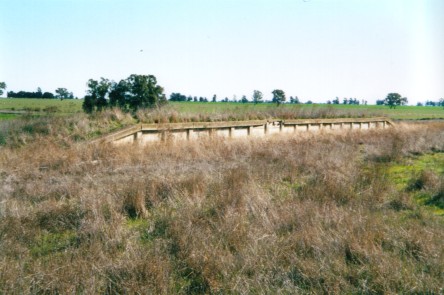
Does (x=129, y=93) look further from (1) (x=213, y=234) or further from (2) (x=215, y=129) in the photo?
(1) (x=213, y=234)

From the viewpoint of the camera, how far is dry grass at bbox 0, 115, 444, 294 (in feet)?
10.1

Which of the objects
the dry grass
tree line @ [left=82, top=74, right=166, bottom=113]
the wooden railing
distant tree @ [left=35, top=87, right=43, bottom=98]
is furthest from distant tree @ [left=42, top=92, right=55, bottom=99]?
the dry grass

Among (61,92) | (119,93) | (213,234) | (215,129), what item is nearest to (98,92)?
(119,93)

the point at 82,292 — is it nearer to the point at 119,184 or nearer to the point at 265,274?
the point at 265,274

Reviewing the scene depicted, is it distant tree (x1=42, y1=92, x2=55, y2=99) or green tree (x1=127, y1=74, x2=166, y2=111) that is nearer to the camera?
green tree (x1=127, y1=74, x2=166, y2=111)

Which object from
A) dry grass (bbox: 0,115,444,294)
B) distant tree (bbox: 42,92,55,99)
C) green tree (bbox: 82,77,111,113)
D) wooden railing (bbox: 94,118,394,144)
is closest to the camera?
dry grass (bbox: 0,115,444,294)

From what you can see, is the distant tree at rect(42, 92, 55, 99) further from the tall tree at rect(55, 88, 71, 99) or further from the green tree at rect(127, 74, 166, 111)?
the green tree at rect(127, 74, 166, 111)

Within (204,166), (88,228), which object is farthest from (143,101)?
(88,228)

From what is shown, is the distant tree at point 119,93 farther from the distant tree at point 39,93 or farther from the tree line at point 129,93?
the distant tree at point 39,93

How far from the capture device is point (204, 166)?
846 cm

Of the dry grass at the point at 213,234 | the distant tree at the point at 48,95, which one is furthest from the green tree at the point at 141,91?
the distant tree at the point at 48,95

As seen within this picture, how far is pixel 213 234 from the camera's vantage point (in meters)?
4.14

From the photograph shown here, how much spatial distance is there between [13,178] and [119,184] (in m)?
2.58

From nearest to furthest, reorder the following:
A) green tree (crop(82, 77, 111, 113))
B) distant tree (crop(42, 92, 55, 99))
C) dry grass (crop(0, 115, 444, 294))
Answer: dry grass (crop(0, 115, 444, 294)) → green tree (crop(82, 77, 111, 113)) → distant tree (crop(42, 92, 55, 99))
